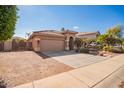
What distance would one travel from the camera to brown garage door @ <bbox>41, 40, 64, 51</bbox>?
16188 mm

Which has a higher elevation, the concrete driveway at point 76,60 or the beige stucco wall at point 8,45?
the beige stucco wall at point 8,45

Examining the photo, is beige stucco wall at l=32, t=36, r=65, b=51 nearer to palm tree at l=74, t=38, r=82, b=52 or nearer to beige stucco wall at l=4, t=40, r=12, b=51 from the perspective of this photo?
beige stucco wall at l=4, t=40, r=12, b=51

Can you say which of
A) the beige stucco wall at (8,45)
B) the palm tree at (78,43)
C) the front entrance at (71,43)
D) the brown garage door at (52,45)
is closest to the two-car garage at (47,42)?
the brown garage door at (52,45)

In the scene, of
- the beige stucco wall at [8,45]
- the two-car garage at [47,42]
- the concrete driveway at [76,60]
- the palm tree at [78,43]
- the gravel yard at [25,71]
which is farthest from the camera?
the palm tree at [78,43]

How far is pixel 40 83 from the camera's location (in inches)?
196

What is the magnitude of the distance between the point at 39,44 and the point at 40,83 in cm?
1100

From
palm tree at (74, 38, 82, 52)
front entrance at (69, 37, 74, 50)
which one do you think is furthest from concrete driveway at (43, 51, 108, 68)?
palm tree at (74, 38, 82, 52)

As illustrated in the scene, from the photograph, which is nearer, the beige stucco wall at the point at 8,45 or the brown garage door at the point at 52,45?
the beige stucco wall at the point at 8,45

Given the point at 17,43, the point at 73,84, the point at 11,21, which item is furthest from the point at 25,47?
the point at 73,84

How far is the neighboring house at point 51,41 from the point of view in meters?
15.6

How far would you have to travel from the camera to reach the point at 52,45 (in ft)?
56.0

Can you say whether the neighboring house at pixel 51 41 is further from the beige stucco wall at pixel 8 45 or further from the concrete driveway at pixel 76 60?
the concrete driveway at pixel 76 60

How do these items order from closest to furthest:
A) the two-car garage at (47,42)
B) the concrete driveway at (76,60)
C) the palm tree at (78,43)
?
1. the concrete driveway at (76,60)
2. the two-car garage at (47,42)
3. the palm tree at (78,43)
